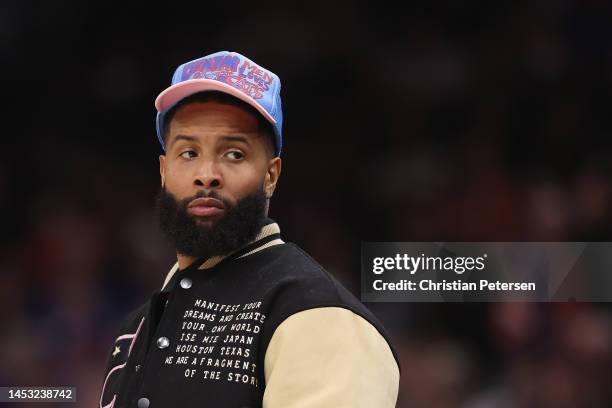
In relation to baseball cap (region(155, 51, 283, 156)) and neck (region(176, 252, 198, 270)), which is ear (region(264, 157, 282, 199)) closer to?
baseball cap (region(155, 51, 283, 156))

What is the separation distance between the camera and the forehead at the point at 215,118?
124 cm

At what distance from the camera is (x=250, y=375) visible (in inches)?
43.8

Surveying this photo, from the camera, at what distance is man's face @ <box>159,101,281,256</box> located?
123cm

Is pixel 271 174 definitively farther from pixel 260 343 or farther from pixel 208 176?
pixel 260 343

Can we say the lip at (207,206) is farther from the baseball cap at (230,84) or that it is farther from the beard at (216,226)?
the baseball cap at (230,84)

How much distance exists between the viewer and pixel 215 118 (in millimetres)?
1245

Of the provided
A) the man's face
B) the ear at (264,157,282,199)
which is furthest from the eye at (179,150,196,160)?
the ear at (264,157,282,199)

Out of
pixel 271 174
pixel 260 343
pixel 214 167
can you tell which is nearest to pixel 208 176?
pixel 214 167

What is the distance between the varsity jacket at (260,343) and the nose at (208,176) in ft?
0.34

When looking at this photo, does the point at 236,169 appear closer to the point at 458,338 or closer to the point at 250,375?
the point at 250,375

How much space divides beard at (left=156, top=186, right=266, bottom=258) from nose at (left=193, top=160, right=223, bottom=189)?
0.01m

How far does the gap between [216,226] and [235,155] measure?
0.33 feet

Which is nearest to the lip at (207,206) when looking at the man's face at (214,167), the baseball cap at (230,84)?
the man's face at (214,167)

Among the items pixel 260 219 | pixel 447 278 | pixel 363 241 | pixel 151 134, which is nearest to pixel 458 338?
pixel 447 278
